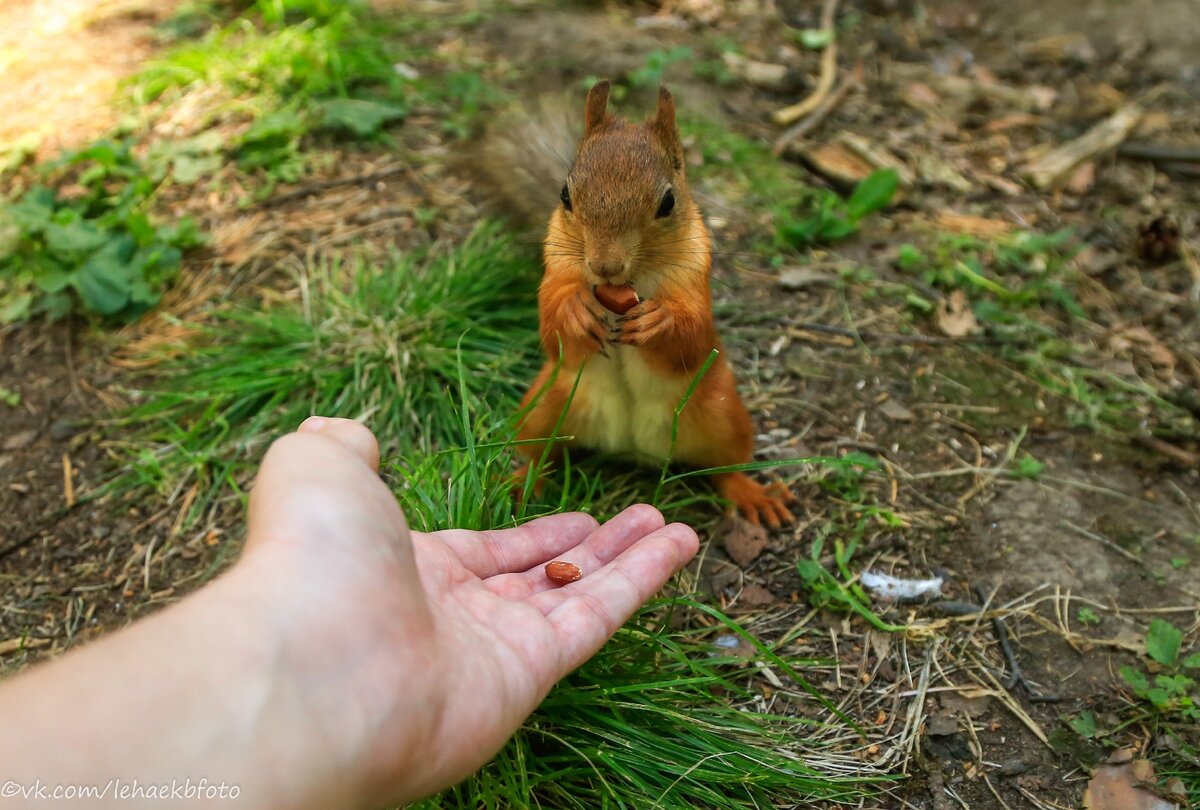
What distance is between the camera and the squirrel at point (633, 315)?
6.51 ft

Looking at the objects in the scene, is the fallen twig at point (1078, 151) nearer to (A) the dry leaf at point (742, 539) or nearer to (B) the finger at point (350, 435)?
(A) the dry leaf at point (742, 539)

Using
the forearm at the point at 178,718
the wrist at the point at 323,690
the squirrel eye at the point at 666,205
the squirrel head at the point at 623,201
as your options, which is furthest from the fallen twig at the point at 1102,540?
the forearm at the point at 178,718

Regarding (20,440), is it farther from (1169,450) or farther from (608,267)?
(1169,450)

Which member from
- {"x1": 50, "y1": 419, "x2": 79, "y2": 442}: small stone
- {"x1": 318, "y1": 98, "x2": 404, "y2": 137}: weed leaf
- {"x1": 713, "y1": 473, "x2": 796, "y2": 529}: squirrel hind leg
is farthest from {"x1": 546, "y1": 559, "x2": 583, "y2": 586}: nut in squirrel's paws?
{"x1": 318, "y1": 98, "x2": 404, "y2": 137}: weed leaf

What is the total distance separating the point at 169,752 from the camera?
3.65 feet

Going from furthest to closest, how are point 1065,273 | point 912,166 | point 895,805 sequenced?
point 912,166, point 1065,273, point 895,805

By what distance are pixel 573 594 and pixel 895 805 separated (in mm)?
781

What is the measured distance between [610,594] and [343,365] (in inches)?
53.0

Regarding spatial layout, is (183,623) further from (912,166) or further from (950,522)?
(912,166)

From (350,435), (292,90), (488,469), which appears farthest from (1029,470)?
(292,90)

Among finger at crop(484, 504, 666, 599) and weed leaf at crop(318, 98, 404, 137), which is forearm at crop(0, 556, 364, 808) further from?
weed leaf at crop(318, 98, 404, 137)

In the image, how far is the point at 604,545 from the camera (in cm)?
192

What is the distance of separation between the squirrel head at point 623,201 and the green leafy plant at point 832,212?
1.15 metres

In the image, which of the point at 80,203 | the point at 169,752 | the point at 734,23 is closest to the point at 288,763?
the point at 169,752
